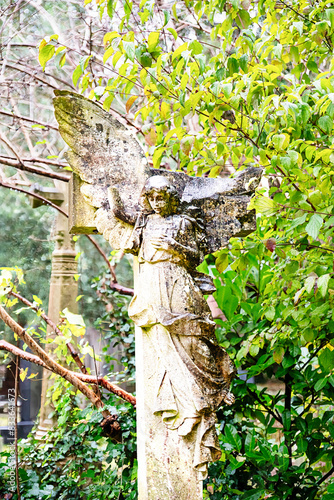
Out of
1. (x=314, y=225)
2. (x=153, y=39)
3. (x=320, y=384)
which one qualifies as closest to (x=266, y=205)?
(x=314, y=225)

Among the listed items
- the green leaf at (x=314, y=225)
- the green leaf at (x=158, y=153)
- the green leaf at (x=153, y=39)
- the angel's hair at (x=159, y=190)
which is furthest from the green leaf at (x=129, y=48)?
the green leaf at (x=314, y=225)

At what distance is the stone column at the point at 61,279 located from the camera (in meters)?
4.97

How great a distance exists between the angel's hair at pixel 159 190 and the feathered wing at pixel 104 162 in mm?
79

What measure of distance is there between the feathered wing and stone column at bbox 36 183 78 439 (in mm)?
2575

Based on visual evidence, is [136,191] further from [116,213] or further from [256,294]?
[256,294]

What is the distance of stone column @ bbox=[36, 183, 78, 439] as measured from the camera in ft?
16.3

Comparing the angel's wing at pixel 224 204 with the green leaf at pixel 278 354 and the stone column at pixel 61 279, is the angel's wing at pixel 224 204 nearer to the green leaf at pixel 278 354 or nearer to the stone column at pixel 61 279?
the green leaf at pixel 278 354

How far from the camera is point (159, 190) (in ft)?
7.23

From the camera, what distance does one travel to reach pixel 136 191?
94.3 inches

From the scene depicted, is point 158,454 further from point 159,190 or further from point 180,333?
point 159,190

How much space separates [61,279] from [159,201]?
119 inches

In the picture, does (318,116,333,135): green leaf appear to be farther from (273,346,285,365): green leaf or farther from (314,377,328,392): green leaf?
(314,377,328,392): green leaf

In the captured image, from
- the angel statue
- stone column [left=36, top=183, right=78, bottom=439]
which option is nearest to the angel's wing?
the angel statue

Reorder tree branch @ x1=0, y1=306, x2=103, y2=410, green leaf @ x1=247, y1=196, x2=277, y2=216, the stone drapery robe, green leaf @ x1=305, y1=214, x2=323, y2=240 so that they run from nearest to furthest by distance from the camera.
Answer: green leaf @ x1=305, y1=214, x2=323, y2=240, the stone drapery robe, green leaf @ x1=247, y1=196, x2=277, y2=216, tree branch @ x1=0, y1=306, x2=103, y2=410
